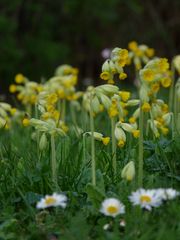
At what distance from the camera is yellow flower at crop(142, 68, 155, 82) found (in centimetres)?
250

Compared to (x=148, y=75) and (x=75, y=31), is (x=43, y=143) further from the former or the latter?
(x=75, y=31)

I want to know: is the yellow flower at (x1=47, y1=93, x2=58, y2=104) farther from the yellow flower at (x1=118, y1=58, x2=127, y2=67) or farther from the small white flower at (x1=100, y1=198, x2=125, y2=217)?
the small white flower at (x1=100, y1=198, x2=125, y2=217)

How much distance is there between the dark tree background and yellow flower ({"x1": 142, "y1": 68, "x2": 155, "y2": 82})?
5.83 meters

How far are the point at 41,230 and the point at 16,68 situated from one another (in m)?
6.61

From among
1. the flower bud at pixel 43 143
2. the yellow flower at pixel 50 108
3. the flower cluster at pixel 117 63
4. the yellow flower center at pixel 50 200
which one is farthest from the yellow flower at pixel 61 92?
the yellow flower center at pixel 50 200

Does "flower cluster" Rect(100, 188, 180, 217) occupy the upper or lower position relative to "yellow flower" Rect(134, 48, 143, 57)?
lower

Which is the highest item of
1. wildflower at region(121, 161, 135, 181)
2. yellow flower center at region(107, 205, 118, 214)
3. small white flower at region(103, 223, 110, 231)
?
wildflower at region(121, 161, 135, 181)

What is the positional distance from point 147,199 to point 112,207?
13 centimetres

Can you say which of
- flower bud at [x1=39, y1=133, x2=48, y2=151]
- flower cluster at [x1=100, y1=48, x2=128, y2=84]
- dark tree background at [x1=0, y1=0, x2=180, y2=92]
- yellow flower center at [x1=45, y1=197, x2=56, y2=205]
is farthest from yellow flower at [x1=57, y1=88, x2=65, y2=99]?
dark tree background at [x1=0, y1=0, x2=180, y2=92]

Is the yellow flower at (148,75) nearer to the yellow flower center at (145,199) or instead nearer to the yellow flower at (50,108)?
the yellow flower center at (145,199)

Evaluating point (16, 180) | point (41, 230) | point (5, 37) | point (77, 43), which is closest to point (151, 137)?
point (16, 180)

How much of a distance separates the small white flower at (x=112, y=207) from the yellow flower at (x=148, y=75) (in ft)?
1.55

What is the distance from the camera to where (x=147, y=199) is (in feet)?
7.73

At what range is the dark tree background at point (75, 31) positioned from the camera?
8797mm
